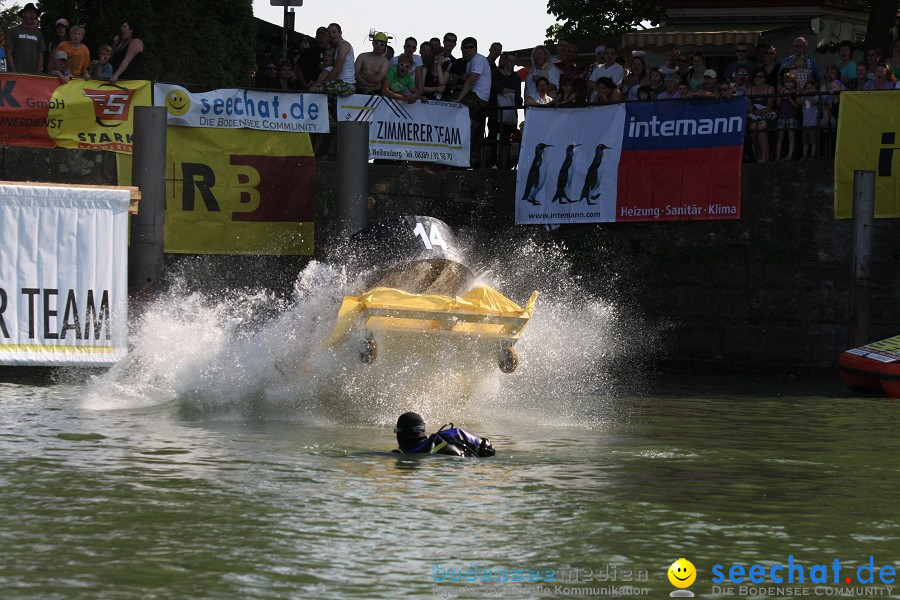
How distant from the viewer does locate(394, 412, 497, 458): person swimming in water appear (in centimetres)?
1192

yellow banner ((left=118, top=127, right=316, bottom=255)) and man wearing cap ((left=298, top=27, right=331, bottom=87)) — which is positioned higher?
man wearing cap ((left=298, top=27, right=331, bottom=87))

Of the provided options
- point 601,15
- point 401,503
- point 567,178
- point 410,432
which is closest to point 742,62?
point 567,178

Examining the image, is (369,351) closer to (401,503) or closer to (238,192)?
(401,503)

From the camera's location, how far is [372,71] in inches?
848

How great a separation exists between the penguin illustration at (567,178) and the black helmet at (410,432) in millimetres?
10327

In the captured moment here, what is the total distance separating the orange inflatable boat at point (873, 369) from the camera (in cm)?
1775

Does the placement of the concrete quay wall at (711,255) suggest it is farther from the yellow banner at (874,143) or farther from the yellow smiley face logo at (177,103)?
the yellow smiley face logo at (177,103)

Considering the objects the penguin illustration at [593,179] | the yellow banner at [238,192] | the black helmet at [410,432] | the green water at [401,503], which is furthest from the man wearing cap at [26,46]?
the black helmet at [410,432]

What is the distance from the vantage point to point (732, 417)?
15.5m

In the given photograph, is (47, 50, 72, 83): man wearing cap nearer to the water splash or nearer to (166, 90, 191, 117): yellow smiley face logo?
(166, 90, 191, 117): yellow smiley face logo

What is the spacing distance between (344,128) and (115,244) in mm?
4008

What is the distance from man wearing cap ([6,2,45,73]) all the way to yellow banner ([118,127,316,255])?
2112 mm

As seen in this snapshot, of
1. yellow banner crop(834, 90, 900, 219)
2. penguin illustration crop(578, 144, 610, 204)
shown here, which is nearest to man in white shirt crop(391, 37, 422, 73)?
penguin illustration crop(578, 144, 610, 204)

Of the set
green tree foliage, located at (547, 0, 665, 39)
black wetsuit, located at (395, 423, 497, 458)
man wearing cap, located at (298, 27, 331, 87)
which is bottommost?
black wetsuit, located at (395, 423, 497, 458)
